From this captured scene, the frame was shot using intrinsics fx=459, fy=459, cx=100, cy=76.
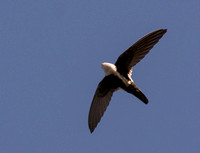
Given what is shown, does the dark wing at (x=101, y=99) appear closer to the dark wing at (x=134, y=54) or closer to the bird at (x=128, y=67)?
the bird at (x=128, y=67)

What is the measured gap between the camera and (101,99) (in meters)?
9.48

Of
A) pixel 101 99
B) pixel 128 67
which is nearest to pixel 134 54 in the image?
pixel 128 67

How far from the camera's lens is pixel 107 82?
9375 millimetres

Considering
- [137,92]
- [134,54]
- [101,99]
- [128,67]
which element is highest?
[134,54]

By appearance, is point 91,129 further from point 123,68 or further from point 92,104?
point 123,68

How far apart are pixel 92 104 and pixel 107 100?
320mm

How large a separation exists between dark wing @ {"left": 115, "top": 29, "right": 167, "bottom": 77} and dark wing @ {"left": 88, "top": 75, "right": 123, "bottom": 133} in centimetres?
32

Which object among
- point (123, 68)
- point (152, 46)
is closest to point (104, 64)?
point (123, 68)

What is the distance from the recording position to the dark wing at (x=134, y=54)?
29.6 feet

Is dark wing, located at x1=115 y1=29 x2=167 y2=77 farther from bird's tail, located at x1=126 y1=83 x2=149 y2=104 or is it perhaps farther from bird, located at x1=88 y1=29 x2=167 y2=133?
bird's tail, located at x1=126 y1=83 x2=149 y2=104

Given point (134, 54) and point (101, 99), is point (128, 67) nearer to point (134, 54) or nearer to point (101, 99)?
point (134, 54)

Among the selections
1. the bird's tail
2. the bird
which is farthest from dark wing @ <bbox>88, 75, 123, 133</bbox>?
the bird's tail

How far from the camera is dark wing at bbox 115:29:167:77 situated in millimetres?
9016

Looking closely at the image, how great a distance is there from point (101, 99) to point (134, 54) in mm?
1179
